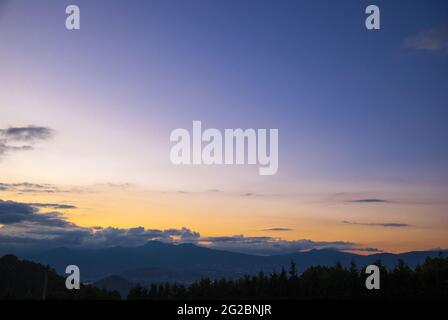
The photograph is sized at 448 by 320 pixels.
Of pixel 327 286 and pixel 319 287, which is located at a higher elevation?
pixel 327 286

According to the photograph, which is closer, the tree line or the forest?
the forest

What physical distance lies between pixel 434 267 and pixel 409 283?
894cm

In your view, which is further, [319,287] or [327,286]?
[319,287]

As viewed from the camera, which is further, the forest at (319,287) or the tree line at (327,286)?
the tree line at (327,286)
